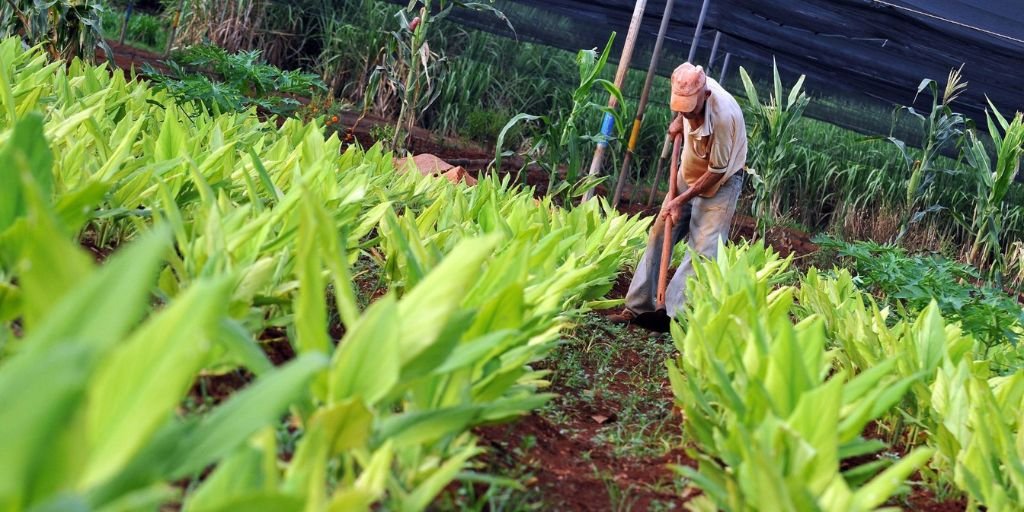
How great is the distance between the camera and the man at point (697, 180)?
486cm

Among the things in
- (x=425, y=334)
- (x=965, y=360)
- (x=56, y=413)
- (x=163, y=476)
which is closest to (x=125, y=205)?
(x=425, y=334)

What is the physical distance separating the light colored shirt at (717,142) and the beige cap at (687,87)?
0.54 ft

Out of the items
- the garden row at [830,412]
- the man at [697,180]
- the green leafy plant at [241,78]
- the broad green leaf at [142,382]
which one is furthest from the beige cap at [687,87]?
the broad green leaf at [142,382]

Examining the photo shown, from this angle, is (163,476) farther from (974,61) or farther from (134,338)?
(974,61)

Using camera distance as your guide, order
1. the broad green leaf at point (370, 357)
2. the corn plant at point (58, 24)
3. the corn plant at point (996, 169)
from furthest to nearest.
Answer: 1. the corn plant at point (996, 169)
2. the corn plant at point (58, 24)
3. the broad green leaf at point (370, 357)

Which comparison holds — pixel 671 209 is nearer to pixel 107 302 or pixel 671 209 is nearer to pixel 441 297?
pixel 441 297

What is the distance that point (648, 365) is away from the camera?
374 cm

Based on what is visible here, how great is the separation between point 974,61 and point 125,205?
8324mm

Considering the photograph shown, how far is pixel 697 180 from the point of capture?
5180 mm

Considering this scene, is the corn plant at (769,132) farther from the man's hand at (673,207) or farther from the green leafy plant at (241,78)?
the green leafy plant at (241,78)

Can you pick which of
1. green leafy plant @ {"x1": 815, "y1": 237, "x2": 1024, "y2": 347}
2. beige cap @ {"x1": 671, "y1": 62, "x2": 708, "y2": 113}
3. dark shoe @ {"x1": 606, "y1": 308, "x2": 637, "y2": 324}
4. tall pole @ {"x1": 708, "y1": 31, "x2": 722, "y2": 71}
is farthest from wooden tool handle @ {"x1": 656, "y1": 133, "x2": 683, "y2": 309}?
tall pole @ {"x1": 708, "y1": 31, "x2": 722, "y2": 71}

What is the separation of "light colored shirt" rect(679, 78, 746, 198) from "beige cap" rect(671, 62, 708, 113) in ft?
0.54

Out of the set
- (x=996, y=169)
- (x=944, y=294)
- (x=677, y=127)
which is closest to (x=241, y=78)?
(x=677, y=127)

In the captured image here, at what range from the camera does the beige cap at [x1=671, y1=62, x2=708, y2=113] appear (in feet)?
15.5
